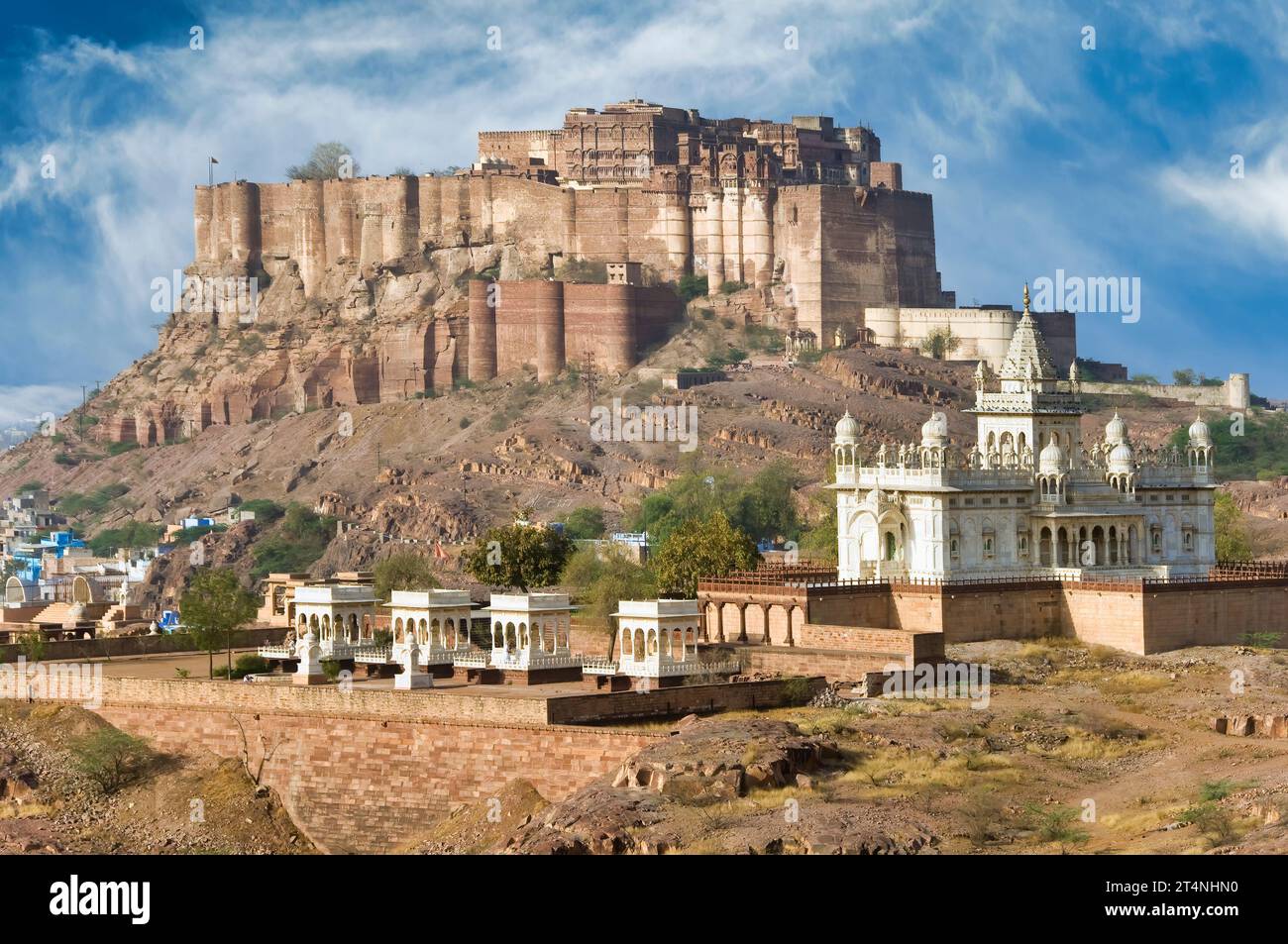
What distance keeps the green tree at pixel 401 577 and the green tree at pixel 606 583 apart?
4.36 metres

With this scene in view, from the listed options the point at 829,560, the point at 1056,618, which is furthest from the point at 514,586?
the point at 1056,618

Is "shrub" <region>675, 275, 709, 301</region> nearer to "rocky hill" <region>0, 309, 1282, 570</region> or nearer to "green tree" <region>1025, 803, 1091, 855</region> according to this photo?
"rocky hill" <region>0, 309, 1282, 570</region>

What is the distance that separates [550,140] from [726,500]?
4155 cm

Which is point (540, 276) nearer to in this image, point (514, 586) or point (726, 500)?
point (726, 500)

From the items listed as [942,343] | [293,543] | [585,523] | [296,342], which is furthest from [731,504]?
[296,342]

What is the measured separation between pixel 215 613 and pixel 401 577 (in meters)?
15.5

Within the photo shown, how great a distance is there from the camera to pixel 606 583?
225ft

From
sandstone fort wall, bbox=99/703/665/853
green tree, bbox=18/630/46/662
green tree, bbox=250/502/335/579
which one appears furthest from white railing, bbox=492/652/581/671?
green tree, bbox=250/502/335/579

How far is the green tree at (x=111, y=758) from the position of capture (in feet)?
184

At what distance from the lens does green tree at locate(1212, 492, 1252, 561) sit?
7988cm

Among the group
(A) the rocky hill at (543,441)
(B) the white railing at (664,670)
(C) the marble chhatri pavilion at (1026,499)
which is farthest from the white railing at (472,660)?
(A) the rocky hill at (543,441)

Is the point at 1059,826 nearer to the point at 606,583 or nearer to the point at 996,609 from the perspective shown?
the point at 996,609

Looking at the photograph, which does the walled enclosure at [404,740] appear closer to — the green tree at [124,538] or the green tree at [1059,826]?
the green tree at [1059,826]
